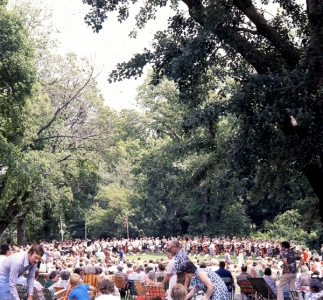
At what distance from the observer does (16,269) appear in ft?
27.7

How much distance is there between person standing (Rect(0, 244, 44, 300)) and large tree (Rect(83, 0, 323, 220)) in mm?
6626

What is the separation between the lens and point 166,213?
74.8 metres

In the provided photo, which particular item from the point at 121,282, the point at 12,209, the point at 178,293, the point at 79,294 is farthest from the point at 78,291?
the point at 12,209

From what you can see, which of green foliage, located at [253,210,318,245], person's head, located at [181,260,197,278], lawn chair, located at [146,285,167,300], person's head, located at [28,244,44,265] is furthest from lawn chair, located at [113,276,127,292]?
green foliage, located at [253,210,318,245]

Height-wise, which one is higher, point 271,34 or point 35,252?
point 271,34

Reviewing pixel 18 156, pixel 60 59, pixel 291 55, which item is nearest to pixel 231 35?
pixel 291 55

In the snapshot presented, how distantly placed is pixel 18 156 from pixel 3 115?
91.1 inches

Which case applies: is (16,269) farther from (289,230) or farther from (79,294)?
(289,230)

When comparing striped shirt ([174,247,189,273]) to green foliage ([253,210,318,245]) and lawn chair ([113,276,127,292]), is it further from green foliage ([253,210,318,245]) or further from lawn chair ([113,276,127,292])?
green foliage ([253,210,318,245])

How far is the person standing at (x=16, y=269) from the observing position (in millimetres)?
8273

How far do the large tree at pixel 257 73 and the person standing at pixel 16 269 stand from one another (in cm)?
663

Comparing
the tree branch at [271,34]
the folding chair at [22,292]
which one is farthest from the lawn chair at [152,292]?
the tree branch at [271,34]

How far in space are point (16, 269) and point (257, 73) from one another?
8.62 m

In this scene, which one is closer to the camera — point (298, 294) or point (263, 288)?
point (298, 294)
